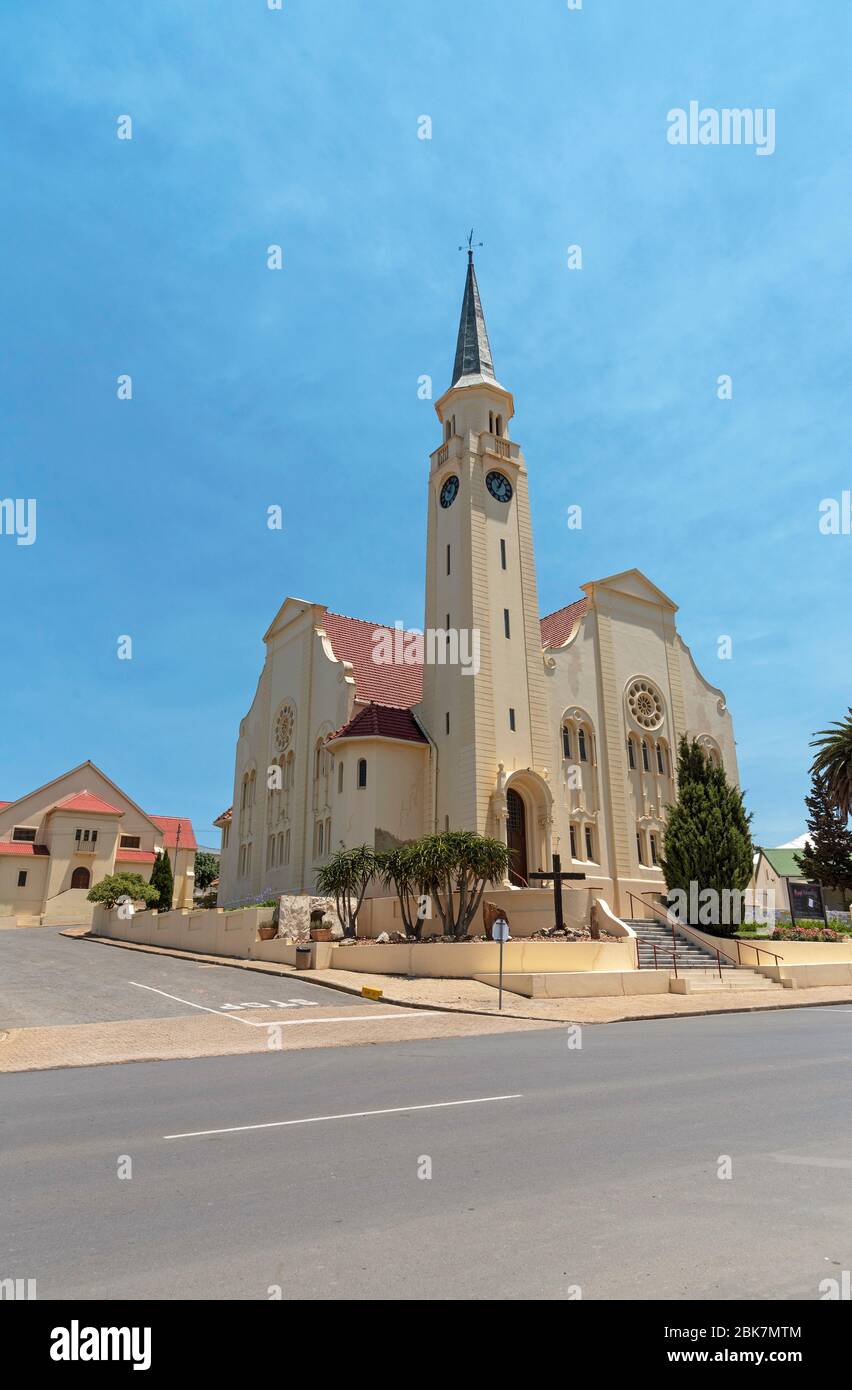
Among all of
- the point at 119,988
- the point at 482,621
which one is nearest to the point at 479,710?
the point at 482,621

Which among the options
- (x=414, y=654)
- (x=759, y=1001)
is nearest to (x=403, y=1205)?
(x=759, y=1001)

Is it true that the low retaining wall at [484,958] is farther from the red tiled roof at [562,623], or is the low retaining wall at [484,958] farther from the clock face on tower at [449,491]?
the clock face on tower at [449,491]

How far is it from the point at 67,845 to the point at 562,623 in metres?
39.2

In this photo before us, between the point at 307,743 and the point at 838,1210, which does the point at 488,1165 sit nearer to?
the point at 838,1210

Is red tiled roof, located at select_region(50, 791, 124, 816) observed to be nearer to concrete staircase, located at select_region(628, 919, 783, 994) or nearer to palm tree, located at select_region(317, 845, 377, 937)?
palm tree, located at select_region(317, 845, 377, 937)

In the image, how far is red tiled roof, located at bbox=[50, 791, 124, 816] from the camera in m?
→ 62.9

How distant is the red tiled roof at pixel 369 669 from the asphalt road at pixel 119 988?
15.4 m

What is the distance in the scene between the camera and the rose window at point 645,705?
43.8m

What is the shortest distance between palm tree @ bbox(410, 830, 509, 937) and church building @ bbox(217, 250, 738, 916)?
499cm

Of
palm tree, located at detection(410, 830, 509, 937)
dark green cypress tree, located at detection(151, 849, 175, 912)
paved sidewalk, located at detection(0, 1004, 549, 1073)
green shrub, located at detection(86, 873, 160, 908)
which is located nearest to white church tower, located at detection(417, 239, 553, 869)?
palm tree, located at detection(410, 830, 509, 937)

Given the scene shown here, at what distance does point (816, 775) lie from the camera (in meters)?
52.3

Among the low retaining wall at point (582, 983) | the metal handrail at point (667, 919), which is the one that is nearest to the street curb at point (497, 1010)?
the low retaining wall at point (582, 983)

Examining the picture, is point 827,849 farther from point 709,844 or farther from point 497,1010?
point 497,1010

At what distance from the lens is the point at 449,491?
1617 inches
